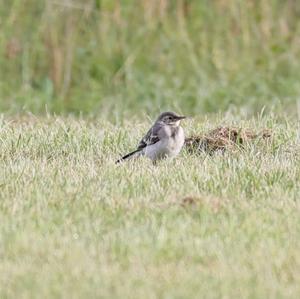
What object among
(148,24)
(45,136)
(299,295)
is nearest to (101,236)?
(299,295)

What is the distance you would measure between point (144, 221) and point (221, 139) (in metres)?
2.70

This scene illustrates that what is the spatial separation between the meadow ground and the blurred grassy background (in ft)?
13.8

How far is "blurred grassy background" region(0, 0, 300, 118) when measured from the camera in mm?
14008

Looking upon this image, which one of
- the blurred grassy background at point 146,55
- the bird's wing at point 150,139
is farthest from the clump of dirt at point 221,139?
the blurred grassy background at point 146,55

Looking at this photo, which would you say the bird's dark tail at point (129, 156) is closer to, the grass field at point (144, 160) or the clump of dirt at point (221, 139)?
the grass field at point (144, 160)

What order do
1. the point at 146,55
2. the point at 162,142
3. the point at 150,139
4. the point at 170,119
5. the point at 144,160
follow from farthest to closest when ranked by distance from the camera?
the point at 146,55, the point at 170,119, the point at 150,139, the point at 162,142, the point at 144,160

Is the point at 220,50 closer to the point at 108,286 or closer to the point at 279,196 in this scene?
the point at 279,196

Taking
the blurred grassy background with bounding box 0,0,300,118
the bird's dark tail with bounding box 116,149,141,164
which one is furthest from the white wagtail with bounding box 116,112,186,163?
the blurred grassy background with bounding box 0,0,300,118

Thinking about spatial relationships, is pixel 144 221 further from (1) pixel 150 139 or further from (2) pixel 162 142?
(1) pixel 150 139

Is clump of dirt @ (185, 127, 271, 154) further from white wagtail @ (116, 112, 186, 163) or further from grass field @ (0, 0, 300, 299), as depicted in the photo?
white wagtail @ (116, 112, 186, 163)

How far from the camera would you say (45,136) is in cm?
987

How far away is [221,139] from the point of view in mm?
9711

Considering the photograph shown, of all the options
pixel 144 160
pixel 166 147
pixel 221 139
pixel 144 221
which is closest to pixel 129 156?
pixel 144 160

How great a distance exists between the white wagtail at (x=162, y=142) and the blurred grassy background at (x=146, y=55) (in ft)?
13.4
